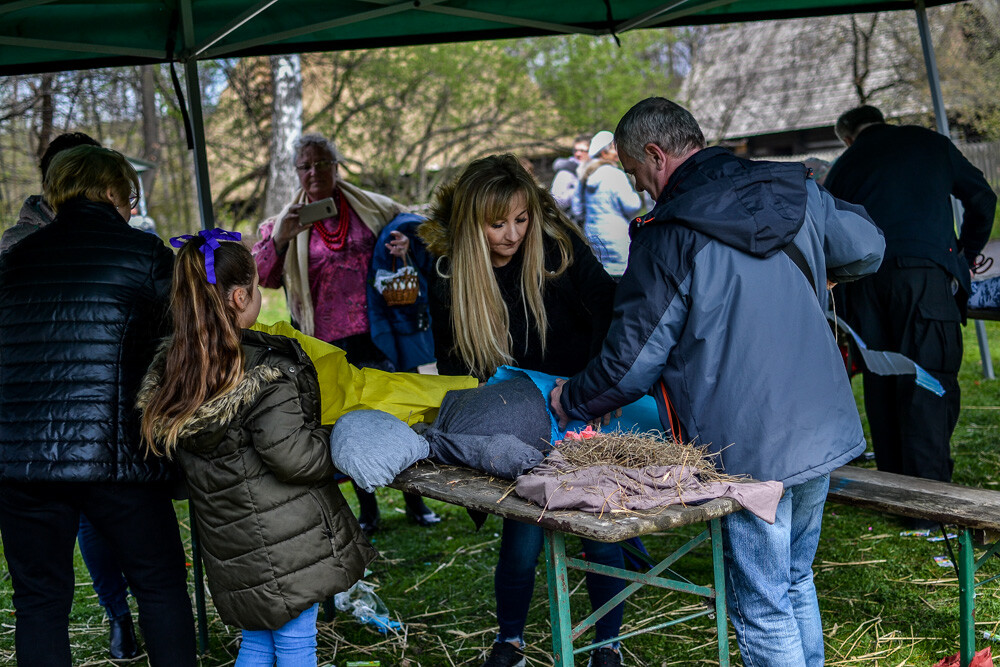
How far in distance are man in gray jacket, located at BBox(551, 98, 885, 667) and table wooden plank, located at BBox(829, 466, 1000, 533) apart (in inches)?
23.4

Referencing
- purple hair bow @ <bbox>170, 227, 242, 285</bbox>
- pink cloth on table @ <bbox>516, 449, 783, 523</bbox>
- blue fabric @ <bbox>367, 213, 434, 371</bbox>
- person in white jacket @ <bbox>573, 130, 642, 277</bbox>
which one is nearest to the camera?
pink cloth on table @ <bbox>516, 449, 783, 523</bbox>

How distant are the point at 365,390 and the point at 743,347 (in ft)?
3.69

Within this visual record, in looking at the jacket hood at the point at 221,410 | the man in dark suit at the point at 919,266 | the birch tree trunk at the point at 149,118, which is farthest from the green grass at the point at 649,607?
the birch tree trunk at the point at 149,118

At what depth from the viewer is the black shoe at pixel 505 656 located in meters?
3.04

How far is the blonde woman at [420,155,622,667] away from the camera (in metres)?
2.96

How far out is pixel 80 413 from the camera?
2594mm

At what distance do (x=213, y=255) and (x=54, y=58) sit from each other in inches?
89.9

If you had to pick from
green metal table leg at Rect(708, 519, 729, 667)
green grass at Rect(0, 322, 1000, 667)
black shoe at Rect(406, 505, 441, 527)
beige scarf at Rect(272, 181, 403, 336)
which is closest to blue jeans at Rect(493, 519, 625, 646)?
green grass at Rect(0, 322, 1000, 667)

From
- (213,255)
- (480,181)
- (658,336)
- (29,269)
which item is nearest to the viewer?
(658,336)

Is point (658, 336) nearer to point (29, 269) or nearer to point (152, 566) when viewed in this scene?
point (152, 566)

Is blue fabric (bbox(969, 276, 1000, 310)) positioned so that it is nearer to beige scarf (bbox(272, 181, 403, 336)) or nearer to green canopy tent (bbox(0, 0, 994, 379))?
green canopy tent (bbox(0, 0, 994, 379))

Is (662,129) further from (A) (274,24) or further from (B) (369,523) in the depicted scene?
(B) (369,523)

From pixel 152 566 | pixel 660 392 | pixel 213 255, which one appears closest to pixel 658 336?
pixel 660 392

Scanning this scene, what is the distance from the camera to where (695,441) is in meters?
2.31
